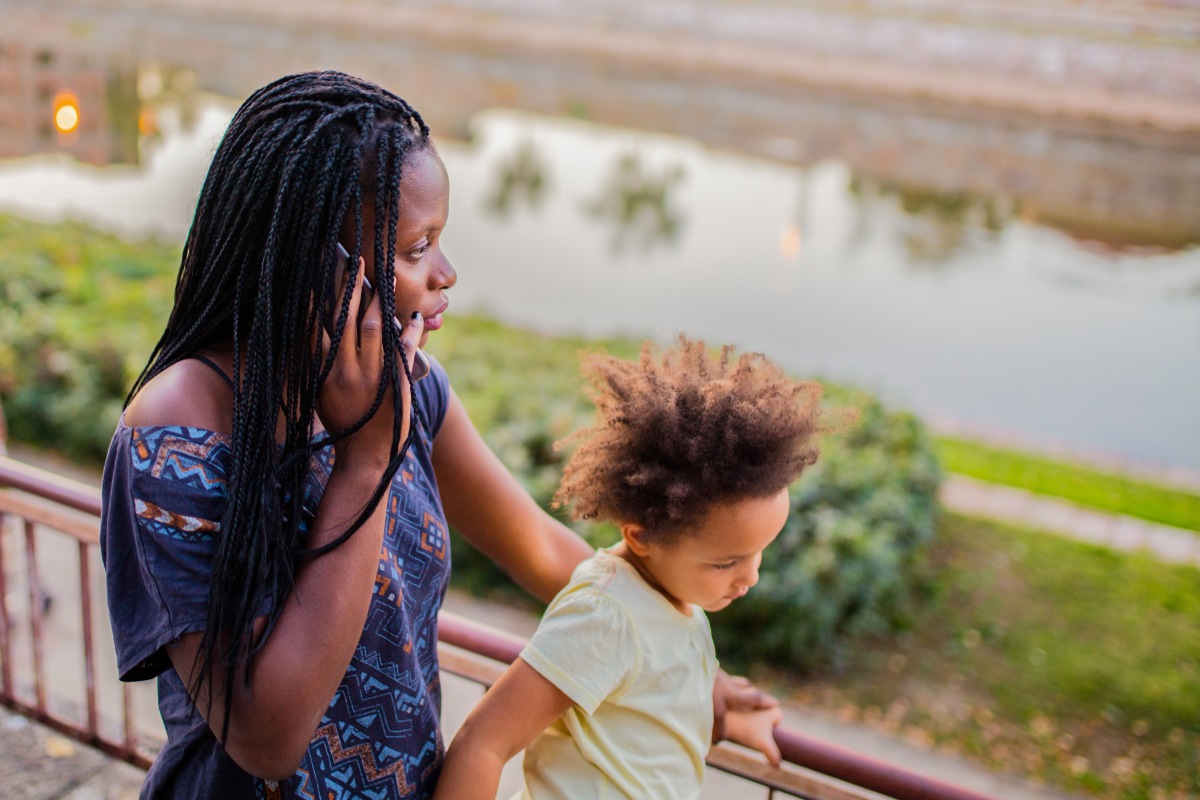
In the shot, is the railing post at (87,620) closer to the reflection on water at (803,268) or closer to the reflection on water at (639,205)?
the reflection on water at (803,268)

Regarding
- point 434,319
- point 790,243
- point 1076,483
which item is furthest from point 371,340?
point 790,243

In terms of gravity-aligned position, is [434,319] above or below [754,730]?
above

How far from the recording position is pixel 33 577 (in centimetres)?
250

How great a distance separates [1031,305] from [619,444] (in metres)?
14.1

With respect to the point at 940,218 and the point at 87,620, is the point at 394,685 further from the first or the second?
the point at 940,218

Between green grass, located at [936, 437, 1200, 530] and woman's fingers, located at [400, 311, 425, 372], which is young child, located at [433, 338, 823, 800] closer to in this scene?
woman's fingers, located at [400, 311, 425, 372]

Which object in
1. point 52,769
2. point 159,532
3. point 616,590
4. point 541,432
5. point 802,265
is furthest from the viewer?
point 802,265

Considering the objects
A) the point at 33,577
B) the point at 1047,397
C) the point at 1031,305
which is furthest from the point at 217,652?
the point at 1031,305

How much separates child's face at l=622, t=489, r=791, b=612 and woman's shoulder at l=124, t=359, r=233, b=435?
0.64m

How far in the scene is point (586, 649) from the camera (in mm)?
1316

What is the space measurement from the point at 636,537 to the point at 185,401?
695mm

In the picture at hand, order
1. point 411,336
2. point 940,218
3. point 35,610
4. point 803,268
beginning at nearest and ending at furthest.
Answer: point 411,336 → point 35,610 → point 803,268 → point 940,218

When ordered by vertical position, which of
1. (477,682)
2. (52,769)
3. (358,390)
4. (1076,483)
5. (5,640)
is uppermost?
(358,390)

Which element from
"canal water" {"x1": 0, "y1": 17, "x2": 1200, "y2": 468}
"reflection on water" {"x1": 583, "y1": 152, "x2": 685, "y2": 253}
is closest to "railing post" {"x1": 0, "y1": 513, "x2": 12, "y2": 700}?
"canal water" {"x1": 0, "y1": 17, "x2": 1200, "y2": 468}
